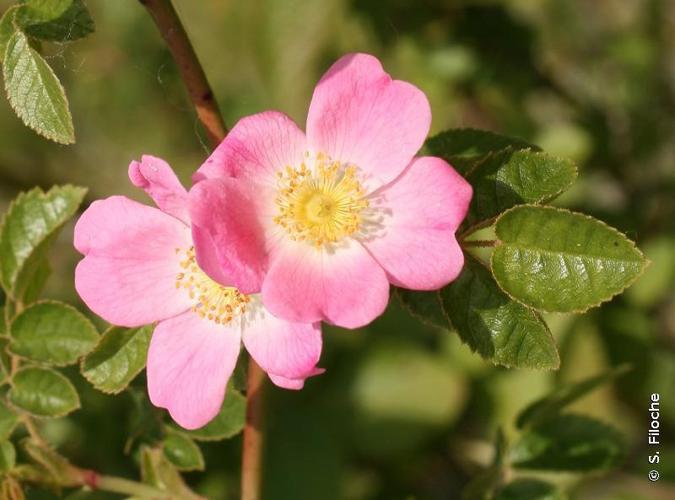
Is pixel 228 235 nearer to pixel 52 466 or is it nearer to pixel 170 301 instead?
pixel 170 301

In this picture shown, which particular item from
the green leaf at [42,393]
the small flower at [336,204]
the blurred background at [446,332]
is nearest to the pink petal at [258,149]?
the small flower at [336,204]

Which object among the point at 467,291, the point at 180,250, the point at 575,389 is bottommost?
the point at 575,389

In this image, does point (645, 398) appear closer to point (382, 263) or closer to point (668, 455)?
point (668, 455)

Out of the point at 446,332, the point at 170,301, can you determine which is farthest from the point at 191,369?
the point at 446,332

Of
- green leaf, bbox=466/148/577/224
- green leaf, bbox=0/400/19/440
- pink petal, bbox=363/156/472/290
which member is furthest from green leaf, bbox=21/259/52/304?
green leaf, bbox=466/148/577/224

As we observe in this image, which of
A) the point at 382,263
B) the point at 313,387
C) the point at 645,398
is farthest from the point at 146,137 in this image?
the point at 382,263

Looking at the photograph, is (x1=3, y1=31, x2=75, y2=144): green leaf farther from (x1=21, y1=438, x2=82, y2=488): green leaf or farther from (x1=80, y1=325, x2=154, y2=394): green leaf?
(x1=21, y1=438, x2=82, y2=488): green leaf

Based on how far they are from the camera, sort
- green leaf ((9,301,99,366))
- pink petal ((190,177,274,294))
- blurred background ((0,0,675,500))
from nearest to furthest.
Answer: pink petal ((190,177,274,294)) < green leaf ((9,301,99,366)) < blurred background ((0,0,675,500))
